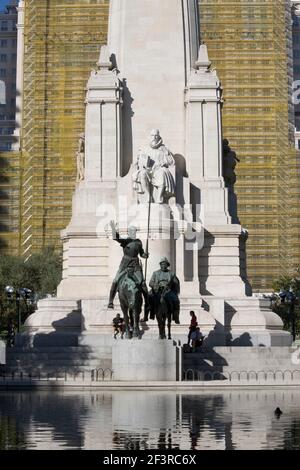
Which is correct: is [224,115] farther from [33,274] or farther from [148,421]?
[148,421]

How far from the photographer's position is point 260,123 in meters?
89.1

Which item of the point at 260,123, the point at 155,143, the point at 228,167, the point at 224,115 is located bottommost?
the point at 228,167

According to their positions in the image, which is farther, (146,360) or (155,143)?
(155,143)

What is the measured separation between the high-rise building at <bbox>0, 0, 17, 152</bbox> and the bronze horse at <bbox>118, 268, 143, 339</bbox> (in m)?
106

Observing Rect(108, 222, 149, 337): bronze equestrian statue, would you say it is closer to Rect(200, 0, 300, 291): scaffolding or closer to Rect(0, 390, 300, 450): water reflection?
Rect(0, 390, 300, 450): water reflection

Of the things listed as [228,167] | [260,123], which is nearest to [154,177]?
[228,167]

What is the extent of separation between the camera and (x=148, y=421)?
1705 centimetres

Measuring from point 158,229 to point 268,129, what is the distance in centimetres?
5317

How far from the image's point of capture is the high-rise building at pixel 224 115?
84312 mm

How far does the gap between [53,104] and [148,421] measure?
250 feet

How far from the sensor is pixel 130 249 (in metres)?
28.7

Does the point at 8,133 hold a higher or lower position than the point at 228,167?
higher

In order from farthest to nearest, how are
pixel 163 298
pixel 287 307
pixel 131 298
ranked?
pixel 287 307
pixel 163 298
pixel 131 298

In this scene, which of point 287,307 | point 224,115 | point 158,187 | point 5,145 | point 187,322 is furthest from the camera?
point 5,145
